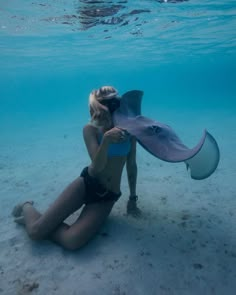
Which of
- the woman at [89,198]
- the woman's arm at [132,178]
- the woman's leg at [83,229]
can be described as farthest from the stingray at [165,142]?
the woman's leg at [83,229]

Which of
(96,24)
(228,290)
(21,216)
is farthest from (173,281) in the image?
(96,24)

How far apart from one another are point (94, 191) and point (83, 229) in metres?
0.75

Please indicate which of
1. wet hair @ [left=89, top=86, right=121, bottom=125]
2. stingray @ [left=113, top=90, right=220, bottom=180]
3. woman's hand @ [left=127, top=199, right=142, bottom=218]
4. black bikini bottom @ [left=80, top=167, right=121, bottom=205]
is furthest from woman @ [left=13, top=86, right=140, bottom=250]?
woman's hand @ [left=127, top=199, right=142, bottom=218]

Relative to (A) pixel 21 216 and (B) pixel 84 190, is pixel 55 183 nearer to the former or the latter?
(A) pixel 21 216

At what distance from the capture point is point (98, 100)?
181 inches

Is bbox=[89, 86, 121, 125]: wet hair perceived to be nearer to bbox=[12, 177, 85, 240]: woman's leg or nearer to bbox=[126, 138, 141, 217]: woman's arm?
bbox=[126, 138, 141, 217]: woman's arm

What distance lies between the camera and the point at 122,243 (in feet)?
17.3

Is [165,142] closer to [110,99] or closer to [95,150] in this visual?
[110,99]

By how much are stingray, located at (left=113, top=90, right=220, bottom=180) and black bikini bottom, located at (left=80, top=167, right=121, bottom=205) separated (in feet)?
4.44

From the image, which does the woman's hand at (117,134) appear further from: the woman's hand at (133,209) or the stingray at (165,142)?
the woman's hand at (133,209)

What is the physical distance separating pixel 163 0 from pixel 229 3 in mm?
4112

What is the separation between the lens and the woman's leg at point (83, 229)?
500 cm

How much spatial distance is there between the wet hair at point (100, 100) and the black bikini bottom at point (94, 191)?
1.22 m

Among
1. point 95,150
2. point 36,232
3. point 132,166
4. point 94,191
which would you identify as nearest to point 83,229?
point 94,191
